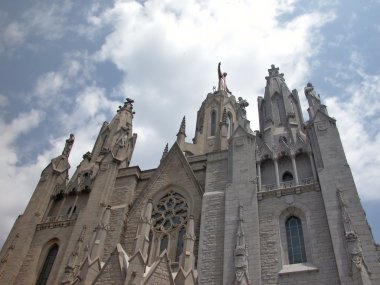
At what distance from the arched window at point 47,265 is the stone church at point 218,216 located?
6cm

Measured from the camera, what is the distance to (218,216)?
18203mm

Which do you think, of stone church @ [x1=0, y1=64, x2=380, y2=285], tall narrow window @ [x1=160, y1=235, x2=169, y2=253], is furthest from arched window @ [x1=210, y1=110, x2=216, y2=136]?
tall narrow window @ [x1=160, y1=235, x2=169, y2=253]

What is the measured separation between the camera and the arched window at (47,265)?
20.3 metres

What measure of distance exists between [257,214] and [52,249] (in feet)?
39.6

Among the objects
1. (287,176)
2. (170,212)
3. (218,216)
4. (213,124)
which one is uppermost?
(213,124)

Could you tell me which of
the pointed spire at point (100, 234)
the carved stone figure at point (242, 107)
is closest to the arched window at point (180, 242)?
the pointed spire at point (100, 234)

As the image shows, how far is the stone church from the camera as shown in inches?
603

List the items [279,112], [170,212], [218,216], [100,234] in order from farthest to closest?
[279,112] → [170,212] → [100,234] → [218,216]

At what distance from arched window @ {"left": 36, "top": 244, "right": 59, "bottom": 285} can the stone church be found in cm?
6

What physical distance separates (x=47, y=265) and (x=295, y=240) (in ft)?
43.7

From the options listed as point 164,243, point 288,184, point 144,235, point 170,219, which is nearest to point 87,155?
point 170,219

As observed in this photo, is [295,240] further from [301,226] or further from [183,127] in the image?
[183,127]

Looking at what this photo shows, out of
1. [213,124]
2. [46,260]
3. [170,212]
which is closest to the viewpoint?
A: [170,212]

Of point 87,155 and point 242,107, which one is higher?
point 242,107
